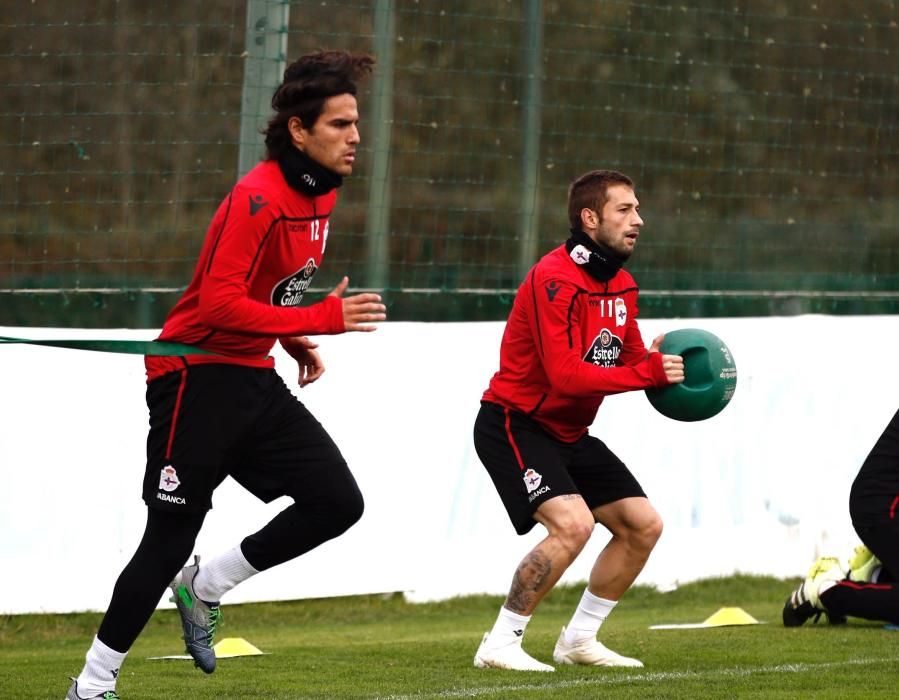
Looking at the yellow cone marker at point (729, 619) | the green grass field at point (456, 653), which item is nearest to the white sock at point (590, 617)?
the green grass field at point (456, 653)

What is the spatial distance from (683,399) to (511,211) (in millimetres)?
3693

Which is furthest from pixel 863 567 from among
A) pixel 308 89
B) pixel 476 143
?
pixel 308 89

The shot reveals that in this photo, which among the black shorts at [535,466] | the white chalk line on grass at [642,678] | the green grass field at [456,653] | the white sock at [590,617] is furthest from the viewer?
the white sock at [590,617]

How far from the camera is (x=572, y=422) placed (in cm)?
731

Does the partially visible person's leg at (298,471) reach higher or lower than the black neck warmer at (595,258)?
lower

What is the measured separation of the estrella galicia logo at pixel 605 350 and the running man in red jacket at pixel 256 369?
1.38 meters

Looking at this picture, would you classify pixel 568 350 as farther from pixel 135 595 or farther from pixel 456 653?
pixel 135 595

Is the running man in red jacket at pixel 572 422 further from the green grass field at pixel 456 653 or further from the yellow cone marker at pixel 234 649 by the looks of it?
→ the yellow cone marker at pixel 234 649

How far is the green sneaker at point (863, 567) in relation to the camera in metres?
8.99

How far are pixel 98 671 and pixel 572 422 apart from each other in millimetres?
2353

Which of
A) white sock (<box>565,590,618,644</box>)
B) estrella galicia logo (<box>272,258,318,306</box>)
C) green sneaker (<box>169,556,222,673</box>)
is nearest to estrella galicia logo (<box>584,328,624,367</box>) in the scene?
white sock (<box>565,590,618,644</box>)

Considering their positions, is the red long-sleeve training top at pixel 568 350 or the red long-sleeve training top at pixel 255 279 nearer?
the red long-sleeve training top at pixel 255 279

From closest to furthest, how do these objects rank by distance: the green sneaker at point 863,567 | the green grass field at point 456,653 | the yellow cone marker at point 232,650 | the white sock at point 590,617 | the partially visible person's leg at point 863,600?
the green grass field at point 456,653, the white sock at point 590,617, the yellow cone marker at point 232,650, the partially visible person's leg at point 863,600, the green sneaker at point 863,567

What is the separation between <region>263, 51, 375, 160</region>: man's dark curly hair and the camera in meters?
5.98
